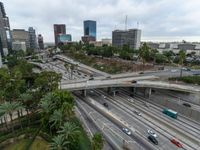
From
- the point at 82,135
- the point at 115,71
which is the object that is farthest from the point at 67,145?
the point at 115,71

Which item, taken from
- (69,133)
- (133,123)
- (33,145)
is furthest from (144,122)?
(33,145)

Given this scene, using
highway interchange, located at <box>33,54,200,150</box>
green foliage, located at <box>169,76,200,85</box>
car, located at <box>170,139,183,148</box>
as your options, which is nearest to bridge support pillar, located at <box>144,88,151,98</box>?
highway interchange, located at <box>33,54,200,150</box>

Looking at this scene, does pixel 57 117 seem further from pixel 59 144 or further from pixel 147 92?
pixel 147 92

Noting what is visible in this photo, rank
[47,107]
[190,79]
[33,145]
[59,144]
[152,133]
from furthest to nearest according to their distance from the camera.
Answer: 1. [190,79]
2. [152,133]
3. [47,107]
4. [33,145]
5. [59,144]

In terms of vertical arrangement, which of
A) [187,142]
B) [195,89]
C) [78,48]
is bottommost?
[187,142]

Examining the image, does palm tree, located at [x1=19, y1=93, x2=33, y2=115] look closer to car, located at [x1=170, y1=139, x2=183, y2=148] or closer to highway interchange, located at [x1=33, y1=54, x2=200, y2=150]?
highway interchange, located at [x1=33, y1=54, x2=200, y2=150]

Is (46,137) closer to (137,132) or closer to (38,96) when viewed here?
(38,96)
